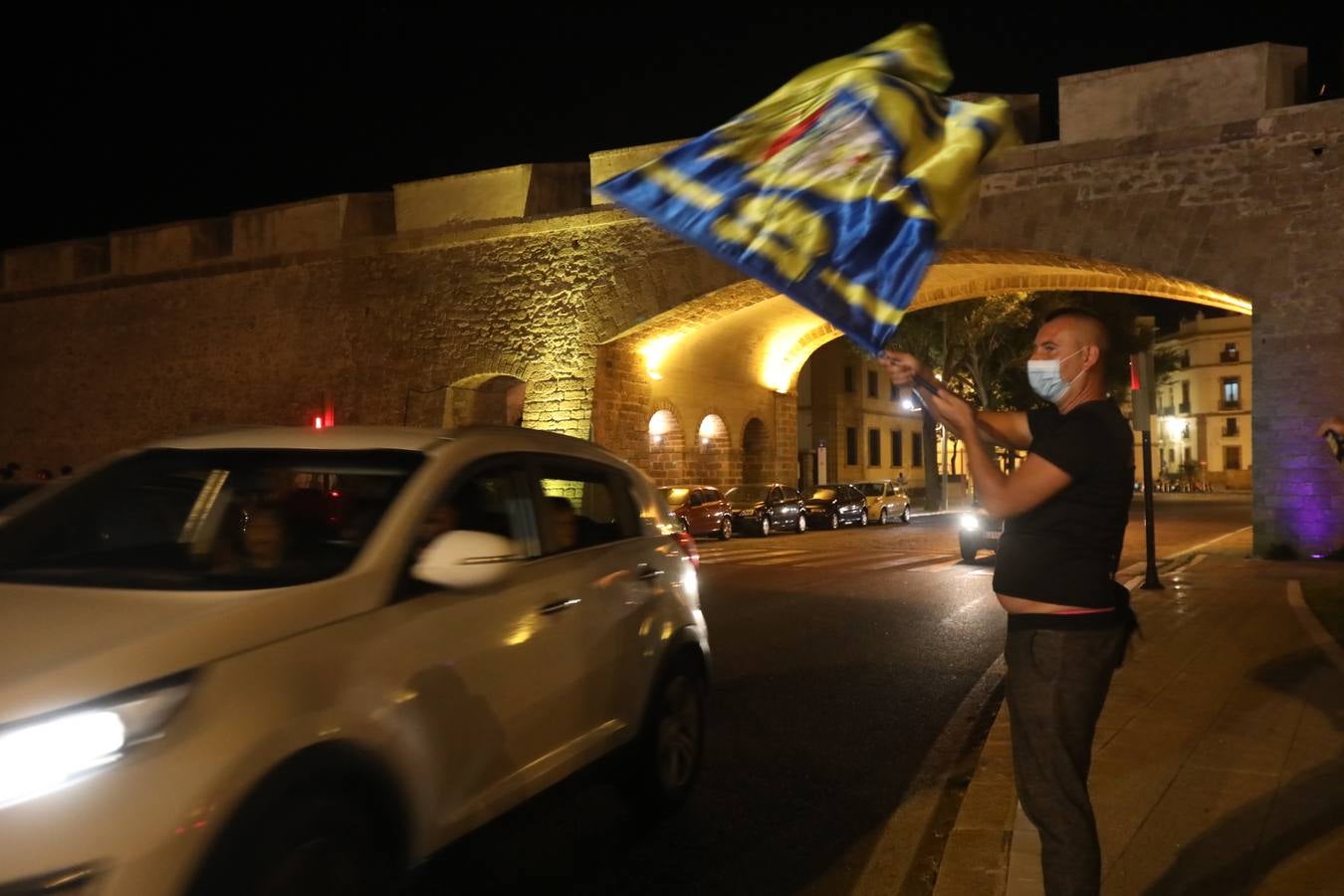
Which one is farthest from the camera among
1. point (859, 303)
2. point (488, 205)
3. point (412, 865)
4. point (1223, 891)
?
point (488, 205)

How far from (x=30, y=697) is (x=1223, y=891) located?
12.3ft

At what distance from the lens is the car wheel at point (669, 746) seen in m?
4.98

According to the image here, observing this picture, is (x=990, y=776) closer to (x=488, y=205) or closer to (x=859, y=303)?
(x=859, y=303)

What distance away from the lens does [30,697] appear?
2.58 metres

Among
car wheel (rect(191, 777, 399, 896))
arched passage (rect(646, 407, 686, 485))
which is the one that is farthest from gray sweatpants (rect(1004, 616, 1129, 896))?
arched passage (rect(646, 407, 686, 485))

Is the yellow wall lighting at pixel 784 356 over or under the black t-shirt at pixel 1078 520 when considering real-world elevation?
over

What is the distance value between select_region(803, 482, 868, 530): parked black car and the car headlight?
29.1 meters

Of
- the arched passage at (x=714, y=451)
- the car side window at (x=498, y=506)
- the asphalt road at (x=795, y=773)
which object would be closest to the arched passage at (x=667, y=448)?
the arched passage at (x=714, y=451)

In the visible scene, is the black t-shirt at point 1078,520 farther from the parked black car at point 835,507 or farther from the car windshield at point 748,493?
the parked black car at point 835,507

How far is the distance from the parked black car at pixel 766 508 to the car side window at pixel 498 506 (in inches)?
971

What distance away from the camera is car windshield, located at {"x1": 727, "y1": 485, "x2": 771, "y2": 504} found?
2978 centimetres

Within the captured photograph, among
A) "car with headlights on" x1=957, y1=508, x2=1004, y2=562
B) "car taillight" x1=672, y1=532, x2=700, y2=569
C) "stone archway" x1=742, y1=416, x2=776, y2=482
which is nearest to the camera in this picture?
"car taillight" x1=672, y1=532, x2=700, y2=569

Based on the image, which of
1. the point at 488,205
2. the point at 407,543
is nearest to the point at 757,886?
the point at 407,543

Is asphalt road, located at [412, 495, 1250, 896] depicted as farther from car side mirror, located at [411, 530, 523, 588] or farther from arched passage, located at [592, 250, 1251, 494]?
arched passage, located at [592, 250, 1251, 494]
